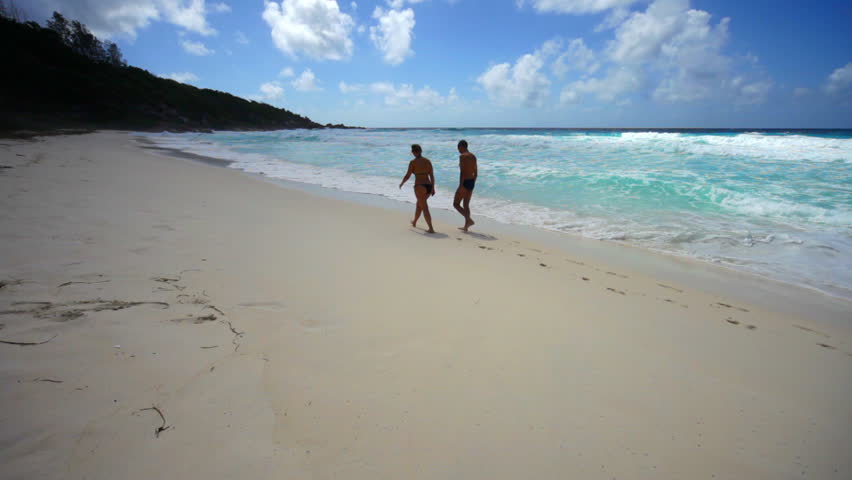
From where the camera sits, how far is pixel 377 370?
6.64 feet

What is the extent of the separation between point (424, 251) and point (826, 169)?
16.8 meters

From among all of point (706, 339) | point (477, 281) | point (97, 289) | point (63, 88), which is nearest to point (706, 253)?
point (706, 339)

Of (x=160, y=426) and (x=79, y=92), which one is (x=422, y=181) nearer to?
(x=160, y=426)

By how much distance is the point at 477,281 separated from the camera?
354cm

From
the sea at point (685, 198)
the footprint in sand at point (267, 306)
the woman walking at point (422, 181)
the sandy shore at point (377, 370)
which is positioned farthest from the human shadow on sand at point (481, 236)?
the footprint in sand at point (267, 306)

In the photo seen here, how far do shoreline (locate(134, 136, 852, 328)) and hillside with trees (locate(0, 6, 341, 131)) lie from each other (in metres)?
30.5

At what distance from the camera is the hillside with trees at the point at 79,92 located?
29.6m

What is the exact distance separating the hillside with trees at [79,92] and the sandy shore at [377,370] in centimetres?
2840

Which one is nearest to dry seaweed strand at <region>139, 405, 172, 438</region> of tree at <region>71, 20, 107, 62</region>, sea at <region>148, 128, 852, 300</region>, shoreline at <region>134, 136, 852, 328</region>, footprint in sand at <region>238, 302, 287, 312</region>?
footprint in sand at <region>238, 302, 287, 312</region>

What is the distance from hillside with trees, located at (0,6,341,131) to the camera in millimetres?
29555

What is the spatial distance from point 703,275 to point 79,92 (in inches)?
2181

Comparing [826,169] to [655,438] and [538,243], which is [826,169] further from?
[655,438]

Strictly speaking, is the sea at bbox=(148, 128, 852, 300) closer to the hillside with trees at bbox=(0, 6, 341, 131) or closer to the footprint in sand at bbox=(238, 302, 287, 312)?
the footprint in sand at bbox=(238, 302, 287, 312)

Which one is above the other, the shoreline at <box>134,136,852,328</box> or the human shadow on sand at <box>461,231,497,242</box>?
the human shadow on sand at <box>461,231,497,242</box>
